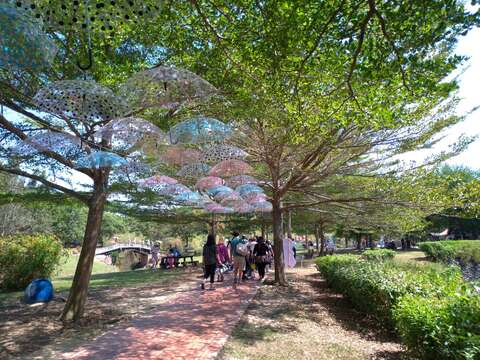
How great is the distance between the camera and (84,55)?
261 inches

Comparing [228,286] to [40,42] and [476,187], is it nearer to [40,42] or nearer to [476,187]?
[476,187]

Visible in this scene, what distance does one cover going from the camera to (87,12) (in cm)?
218

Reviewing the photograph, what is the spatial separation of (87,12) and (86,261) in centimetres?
667

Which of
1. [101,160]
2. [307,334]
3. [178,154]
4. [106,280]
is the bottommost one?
[307,334]

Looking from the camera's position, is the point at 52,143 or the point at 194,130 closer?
the point at 52,143

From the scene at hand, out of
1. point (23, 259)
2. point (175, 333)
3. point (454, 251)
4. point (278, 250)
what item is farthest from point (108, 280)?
point (454, 251)

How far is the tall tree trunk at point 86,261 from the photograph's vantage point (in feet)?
24.6

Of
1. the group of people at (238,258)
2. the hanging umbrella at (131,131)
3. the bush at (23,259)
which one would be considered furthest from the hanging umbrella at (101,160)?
the bush at (23,259)

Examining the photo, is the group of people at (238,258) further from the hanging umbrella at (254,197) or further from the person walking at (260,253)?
the hanging umbrella at (254,197)

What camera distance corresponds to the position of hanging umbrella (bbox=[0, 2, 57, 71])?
8.22ft

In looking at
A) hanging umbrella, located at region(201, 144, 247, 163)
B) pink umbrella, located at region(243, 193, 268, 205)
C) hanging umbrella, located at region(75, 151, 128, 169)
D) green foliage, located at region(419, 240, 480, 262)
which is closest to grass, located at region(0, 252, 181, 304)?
pink umbrella, located at region(243, 193, 268, 205)

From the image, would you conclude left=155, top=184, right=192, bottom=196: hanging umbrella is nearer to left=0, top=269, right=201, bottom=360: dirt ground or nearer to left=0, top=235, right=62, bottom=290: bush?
left=0, top=269, right=201, bottom=360: dirt ground

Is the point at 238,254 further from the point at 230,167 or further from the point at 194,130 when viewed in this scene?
the point at 194,130

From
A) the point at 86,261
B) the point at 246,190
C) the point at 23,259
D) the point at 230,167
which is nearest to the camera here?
the point at 86,261
